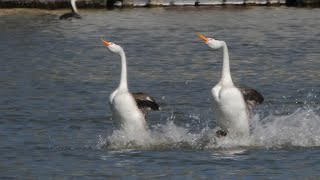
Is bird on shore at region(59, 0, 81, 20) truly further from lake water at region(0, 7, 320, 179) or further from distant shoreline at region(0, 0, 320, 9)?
distant shoreline at region(0, 0, 320, 9)

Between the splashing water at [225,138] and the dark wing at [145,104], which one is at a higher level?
the dark wing at [145,104]

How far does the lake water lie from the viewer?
17344mm

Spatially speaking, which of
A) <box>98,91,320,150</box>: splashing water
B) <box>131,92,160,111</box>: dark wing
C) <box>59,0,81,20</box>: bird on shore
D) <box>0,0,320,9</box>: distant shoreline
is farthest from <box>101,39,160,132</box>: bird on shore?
<box>0,0,320,9</box>: distant shoreline

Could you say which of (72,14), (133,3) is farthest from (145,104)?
(133,3)

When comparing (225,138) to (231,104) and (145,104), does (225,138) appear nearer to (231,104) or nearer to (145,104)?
(231,104)

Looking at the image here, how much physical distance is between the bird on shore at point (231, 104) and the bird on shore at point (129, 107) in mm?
1001

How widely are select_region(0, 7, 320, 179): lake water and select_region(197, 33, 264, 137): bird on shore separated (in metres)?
0.24

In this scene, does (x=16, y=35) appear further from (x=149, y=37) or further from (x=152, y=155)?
(x=152, y=155)

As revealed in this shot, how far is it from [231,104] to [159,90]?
327 inches

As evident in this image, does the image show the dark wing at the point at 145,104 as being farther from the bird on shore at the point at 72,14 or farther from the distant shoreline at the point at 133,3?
the distant shoreline at the point at 133,3

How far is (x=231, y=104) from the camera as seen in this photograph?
17969 millimetres

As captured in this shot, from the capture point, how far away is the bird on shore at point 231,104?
706 inches

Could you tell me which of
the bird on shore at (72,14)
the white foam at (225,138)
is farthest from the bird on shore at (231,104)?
the bird on shore at (72,14)

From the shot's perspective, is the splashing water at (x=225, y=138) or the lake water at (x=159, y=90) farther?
the splashing water at (x=225, y=138)
